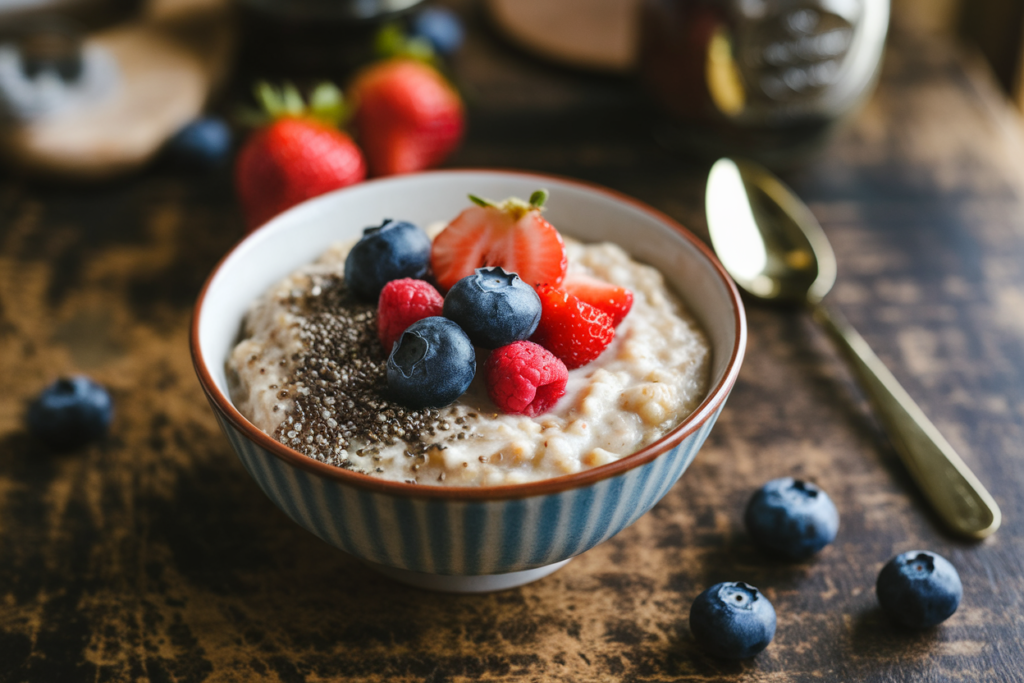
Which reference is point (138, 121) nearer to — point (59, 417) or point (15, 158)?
point (15, 158)

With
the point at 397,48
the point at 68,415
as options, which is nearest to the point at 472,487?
the point at 68,415

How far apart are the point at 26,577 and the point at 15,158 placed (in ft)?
4.35

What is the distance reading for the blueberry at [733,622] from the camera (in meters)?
1.20

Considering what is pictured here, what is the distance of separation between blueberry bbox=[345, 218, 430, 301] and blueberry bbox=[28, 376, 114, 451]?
0.57m

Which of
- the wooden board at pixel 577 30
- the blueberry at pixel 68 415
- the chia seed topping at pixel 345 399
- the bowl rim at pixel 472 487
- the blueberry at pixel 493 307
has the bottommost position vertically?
the blueberry at pixel 68 415

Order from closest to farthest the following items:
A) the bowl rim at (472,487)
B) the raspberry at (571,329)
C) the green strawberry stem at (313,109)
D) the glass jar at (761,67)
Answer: the bowl rim at (472,487)
the raspberry at (571,329)
the glass jar at (761,67)
the green strawberry stem at (313,109)

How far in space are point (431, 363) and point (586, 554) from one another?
450mm

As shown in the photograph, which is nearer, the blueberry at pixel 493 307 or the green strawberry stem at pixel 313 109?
the blueberry at pixel 493 307

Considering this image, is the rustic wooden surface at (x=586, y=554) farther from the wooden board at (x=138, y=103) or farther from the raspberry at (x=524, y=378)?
the raspberry at (x=524, y=378)

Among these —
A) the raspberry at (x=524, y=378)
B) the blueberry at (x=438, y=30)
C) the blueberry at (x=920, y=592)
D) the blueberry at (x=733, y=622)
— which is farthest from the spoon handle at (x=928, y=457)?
the blueberry at (x=438, y=30)

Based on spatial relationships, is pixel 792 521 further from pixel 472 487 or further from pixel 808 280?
pixel 808 280

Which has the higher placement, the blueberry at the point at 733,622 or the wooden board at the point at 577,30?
the wooden board at the point at 577,30

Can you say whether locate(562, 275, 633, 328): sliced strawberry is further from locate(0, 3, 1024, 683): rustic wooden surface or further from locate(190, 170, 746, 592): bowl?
locate(0, 3, 1024, 683): rustic wooden surface

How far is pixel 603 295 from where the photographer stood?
1365 mm
